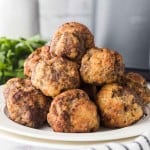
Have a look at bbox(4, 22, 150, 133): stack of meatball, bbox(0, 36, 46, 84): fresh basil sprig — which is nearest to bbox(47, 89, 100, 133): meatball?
bbox(4, 22, 150, 133): stack of meatball

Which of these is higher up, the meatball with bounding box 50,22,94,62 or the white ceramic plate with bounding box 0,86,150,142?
the meatball with bounding box 50,22,94,62

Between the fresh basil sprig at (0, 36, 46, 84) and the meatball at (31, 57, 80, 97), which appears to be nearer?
the meatball at (31, 57, 80, 97)

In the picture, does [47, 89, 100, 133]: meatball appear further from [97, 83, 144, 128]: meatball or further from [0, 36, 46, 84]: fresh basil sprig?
[0, 36, 46, 84]: fresh basil sprig

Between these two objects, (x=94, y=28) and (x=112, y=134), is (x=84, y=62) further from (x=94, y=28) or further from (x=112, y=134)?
(x=94, y=28)

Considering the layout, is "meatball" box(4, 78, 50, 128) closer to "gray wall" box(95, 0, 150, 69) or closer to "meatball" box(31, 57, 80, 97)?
"meatball" box(31, 57, 80, 97)

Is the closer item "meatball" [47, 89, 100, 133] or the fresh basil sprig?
"meatball" [47, 89, 100, 133]

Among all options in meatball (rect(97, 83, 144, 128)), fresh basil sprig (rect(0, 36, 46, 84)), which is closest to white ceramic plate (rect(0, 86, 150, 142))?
meatball (rect(97, 83, 144, 128))

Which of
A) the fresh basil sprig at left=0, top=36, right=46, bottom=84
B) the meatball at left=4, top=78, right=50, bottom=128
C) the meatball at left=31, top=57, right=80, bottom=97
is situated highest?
the meatball at left=31, top=57, right=80, bottom=97

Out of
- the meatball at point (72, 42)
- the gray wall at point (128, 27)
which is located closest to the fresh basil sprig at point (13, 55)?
the gray wall at point (128, 27)

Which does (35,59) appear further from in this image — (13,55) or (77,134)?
Answer: (13,55)
